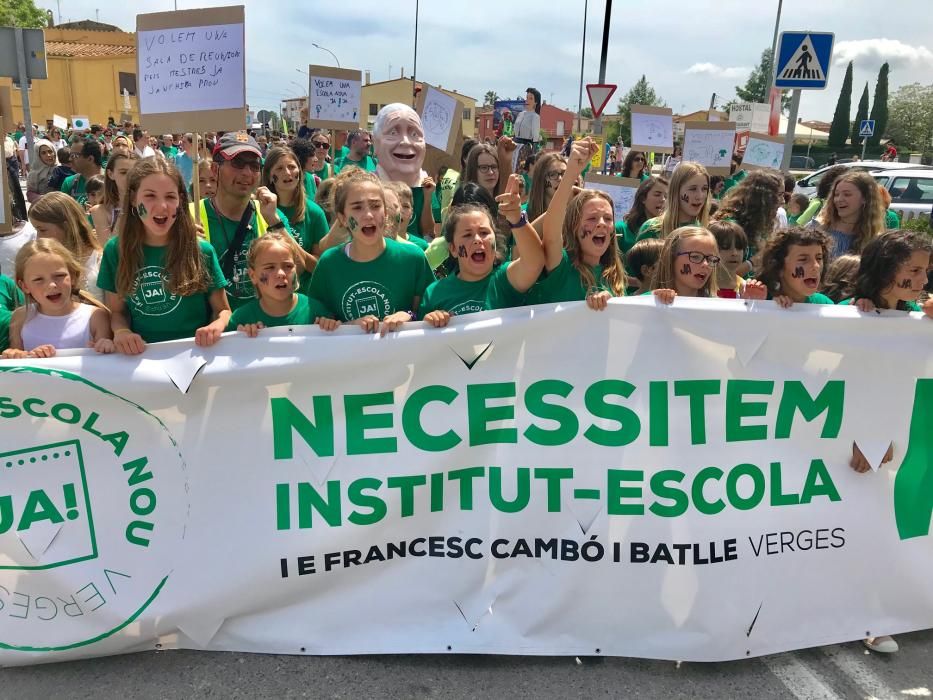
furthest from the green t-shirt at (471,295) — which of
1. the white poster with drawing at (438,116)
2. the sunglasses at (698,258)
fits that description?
the white poster with drawing at (438,116)

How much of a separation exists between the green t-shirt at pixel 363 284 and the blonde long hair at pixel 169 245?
48 centimetres

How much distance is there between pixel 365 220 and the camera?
3.01m

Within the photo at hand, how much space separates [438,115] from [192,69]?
2.53m

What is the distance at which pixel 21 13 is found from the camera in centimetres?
4022

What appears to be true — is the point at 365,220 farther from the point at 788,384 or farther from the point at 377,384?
the point at 788,384

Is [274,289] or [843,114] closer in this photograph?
[274,289]

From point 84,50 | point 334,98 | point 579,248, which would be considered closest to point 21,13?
point 84,50

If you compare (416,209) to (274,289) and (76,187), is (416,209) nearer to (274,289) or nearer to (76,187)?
(274,289)

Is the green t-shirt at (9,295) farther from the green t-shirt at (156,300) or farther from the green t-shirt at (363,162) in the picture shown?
the green t-shirt at (363,162)

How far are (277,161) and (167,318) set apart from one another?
1680mm

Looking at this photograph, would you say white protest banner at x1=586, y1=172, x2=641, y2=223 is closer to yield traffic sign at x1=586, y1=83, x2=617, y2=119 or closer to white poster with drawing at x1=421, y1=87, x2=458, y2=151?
white poster with drawing at x1=421, y1=87, x2=458, y2=151

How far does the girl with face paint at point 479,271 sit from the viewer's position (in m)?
2.79

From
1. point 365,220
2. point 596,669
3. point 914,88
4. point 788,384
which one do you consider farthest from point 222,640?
point 914,88

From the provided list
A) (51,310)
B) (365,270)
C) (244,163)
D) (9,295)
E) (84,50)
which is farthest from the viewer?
(84,50)
